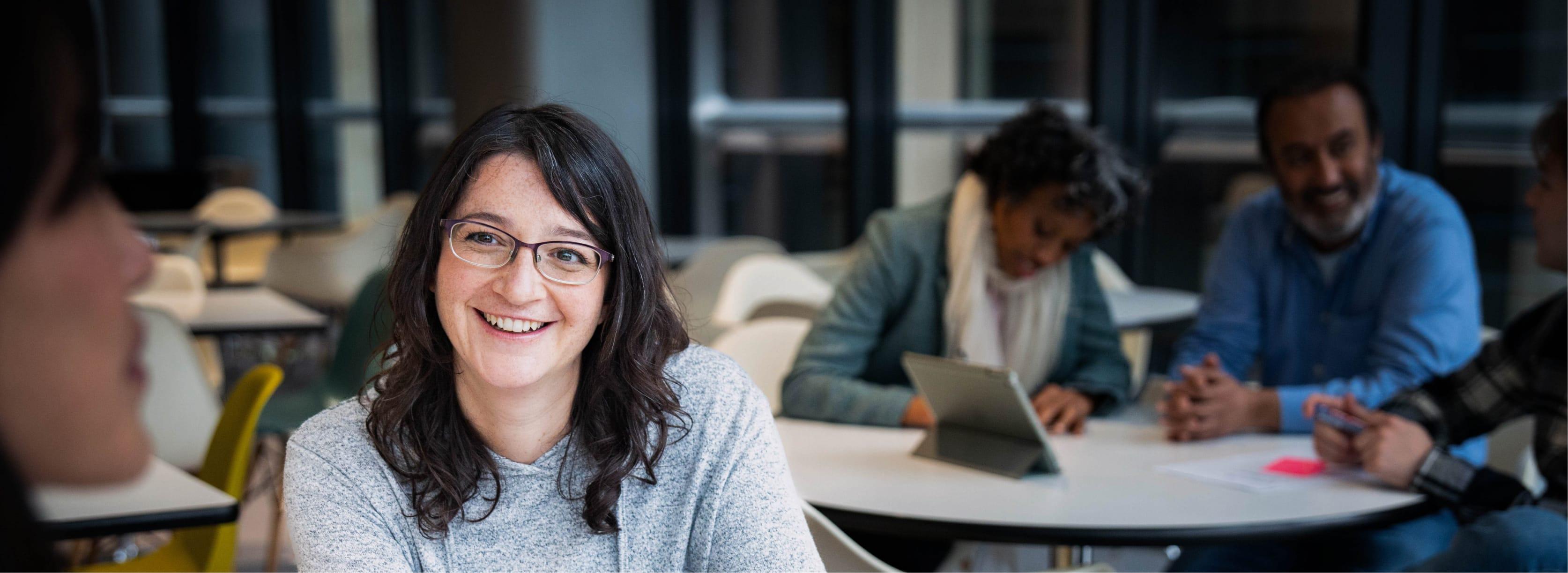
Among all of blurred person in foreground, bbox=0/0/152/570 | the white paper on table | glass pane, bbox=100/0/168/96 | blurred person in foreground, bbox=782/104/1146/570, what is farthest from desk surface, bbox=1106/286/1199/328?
glass pane, bbox=100/0/168/96

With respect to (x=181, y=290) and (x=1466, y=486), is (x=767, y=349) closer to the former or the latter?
(x=1466, y=486)

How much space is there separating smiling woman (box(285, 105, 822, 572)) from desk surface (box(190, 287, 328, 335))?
259 cm

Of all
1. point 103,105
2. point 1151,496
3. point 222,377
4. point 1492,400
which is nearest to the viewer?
point 103,105

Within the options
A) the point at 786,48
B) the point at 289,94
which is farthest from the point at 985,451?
the point at 289,94

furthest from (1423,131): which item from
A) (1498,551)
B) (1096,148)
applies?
(1498,551)

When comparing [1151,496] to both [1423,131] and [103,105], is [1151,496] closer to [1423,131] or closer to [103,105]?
[103,105]

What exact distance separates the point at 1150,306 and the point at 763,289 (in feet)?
3.88

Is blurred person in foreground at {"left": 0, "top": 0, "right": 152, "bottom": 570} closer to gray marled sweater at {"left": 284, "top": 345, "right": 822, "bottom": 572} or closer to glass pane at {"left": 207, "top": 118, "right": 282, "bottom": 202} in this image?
gray marled sweater at {"left": 284, "top": 345, "right": 822, "bottom": 572}

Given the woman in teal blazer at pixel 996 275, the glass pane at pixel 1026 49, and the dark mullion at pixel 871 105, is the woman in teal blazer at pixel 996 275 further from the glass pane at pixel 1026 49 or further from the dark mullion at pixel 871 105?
the dark mullion at pixel 871 105

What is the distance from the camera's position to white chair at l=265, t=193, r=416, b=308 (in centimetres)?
627

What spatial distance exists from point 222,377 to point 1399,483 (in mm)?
4915

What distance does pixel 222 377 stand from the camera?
18.1 feet

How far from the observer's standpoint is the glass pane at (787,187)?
6141 millimetres

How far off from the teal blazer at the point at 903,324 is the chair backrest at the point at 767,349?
9.8 inches
